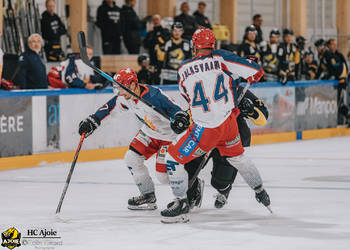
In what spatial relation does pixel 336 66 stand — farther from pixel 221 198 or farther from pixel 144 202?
pixel 144 202

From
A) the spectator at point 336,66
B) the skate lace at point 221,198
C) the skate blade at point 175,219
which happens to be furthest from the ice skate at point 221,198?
the spectator at point 336,66

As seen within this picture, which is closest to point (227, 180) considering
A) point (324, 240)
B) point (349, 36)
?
point (324, 240)

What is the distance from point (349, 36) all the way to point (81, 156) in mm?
9755

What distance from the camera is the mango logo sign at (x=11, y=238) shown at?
5.90 m

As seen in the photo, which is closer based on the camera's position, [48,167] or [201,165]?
[201,165]

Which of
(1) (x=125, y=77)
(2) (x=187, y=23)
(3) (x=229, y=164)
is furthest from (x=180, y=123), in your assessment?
(2) (x=187, y=23)

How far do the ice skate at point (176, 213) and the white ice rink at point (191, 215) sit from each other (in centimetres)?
9

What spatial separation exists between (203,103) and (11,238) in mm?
1831

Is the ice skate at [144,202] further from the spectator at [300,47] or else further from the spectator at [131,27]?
the spectator at [300,47]

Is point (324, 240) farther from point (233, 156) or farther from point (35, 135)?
point (35, 135)

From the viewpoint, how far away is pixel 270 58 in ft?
51.6

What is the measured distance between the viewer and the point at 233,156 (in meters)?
7.16

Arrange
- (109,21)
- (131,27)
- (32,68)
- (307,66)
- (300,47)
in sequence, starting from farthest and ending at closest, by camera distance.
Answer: (300,47)
(307,66)
(131,27)
(109,21)
(32,68)

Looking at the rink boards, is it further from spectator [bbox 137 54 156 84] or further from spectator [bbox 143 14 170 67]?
spectator [bbox 143 14 170 67]
